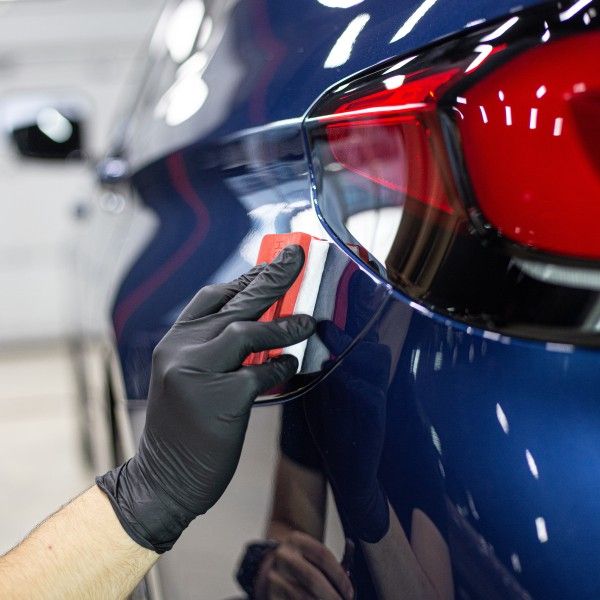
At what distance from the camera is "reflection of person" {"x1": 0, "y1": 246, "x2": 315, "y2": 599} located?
97 cm

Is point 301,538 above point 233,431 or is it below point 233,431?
below

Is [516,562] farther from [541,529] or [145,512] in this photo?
[145,512]

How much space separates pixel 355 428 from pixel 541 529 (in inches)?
8.2

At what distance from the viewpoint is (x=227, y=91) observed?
1.12m

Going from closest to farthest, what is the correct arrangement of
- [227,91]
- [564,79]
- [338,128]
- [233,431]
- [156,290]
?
1. [564,79]
2. [338,128]
3. [233,431]
4. [227,91]
5. [156,290]

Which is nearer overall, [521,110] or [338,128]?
[521,110]

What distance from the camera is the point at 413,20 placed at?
0.79m

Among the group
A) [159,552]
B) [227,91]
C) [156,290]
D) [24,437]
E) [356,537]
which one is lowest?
[24,437]

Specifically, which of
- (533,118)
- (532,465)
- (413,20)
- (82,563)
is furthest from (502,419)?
(82,563)

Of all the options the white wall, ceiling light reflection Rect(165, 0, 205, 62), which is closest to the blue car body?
ceiling light reflection Rect(165, 0, 205, 62)

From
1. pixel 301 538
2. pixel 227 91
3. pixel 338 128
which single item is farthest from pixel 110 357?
pixel 338 128

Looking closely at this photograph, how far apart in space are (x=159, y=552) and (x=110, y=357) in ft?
2.11

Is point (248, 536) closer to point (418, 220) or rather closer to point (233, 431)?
point (233, 431)

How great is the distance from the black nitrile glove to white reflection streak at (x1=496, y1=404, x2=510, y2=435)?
0.12 metres
